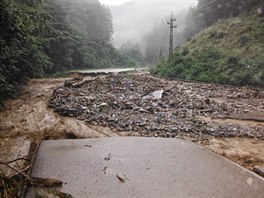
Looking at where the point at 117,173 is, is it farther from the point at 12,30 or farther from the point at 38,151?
the point at 12,30

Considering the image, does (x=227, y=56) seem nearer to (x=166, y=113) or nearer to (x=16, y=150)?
(x=166, y=113)

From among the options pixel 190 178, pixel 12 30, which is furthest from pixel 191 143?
pixel 12 30

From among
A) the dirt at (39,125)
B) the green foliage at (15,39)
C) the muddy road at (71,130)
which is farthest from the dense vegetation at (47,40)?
the muddy road at (71,130)

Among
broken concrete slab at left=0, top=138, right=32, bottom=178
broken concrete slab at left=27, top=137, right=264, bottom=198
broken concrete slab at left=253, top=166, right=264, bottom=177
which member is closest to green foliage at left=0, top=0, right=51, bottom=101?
broken concrete slab at left=0, top=138, right=32, bottom=178

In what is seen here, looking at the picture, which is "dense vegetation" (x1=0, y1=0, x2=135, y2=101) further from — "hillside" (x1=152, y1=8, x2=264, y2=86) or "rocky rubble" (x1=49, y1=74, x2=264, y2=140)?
"hillside" (x1=152, y1=8, x2=264, y2=86)

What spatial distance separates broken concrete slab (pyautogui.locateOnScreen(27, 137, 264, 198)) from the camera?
406cm

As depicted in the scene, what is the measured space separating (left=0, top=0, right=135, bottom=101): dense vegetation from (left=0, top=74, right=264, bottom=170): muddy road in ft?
3.93

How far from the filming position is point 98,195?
12.9 feet

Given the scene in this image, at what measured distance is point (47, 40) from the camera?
20.9 meters

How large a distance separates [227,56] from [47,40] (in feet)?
43.6

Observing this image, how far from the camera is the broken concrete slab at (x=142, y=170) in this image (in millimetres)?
4059

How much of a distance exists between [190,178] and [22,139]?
12.4 feet

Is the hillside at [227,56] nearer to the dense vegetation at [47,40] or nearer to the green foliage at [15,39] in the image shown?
the dense vegetation at [47,40]

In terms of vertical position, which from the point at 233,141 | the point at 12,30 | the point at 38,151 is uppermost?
the point at 12,30
